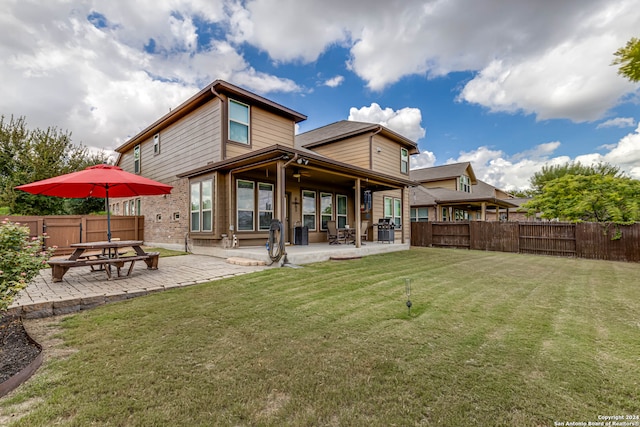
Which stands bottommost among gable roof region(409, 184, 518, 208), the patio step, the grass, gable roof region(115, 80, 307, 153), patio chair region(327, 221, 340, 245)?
the grass

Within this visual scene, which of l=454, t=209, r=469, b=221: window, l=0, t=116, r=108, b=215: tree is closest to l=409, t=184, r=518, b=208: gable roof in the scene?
l=454, t=209, r=469, b=221: window

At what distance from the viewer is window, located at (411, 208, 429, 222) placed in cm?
1930

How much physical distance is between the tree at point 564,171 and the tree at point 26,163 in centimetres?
4058

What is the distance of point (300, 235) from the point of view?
34.3 feet

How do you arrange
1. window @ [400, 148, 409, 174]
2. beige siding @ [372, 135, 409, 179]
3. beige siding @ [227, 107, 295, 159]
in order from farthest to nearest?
1. window @ [400, 148, 409, 174]
2. beige siding @ [372, 135, 409, 179]
3. beige siding @ [227, 107, 295, 159]

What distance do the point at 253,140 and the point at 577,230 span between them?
13321mm

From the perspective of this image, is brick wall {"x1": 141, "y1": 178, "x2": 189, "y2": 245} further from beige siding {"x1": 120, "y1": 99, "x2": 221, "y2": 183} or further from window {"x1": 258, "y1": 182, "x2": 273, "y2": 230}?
window {"x1": 258, "y1": 182, "x2": 273, "y2": 230}

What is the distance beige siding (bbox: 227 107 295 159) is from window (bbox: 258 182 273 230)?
4.57ft

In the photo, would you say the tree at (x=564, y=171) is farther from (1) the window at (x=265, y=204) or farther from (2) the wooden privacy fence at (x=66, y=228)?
(2) the wooden privacy fence at (x=66, y=228)

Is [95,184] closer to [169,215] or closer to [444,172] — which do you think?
[169,215]

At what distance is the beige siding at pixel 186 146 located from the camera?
9.31 meters

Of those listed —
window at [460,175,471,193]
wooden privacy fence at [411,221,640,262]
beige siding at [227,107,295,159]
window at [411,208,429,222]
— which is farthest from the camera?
window at [460,175,471,193]

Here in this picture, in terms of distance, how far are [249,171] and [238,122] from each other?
188 cm

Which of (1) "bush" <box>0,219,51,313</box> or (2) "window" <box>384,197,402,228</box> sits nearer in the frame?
(1) "bush" <box>0,219,51,313</box>
